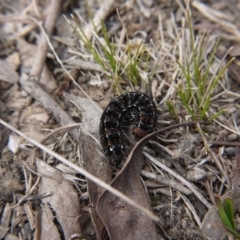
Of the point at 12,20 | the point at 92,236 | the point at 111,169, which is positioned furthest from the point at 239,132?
the point at 12,20

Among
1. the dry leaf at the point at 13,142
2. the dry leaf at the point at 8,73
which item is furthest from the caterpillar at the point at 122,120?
the dry leaf at the point at 8,73

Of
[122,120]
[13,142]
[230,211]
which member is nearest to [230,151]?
[230,211]

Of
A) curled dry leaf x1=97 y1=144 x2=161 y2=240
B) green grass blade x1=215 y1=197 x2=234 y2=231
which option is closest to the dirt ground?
curled dry leaf x1=97 y1=144 x2=161 y2=240

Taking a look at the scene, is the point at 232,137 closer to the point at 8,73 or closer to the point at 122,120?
the point at 122,120


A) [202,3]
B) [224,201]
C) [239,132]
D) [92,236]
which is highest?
[202,3]

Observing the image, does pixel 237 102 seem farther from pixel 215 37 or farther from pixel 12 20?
pixel 12 20

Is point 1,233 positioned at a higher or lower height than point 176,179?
lower
